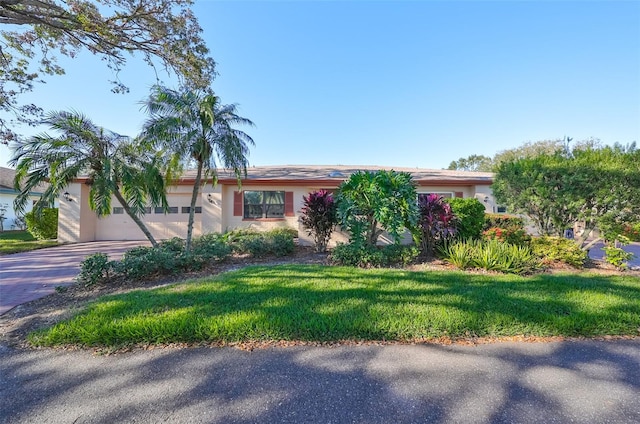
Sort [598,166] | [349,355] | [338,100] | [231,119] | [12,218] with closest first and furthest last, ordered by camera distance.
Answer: [349,355] < [598,166] < [231,119] < [338,100] < [12,218]

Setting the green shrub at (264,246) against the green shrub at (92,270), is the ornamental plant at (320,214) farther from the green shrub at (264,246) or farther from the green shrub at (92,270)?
the green shrub at (92,270)

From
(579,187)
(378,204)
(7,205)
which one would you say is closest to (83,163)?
(378,204)

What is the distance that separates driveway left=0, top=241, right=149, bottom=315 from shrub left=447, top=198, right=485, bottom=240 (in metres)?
9.48

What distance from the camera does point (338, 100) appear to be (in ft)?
41.6

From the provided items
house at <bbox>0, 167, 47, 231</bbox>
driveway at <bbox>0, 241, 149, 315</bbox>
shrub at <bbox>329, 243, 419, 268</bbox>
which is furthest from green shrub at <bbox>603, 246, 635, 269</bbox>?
house at <bbox>0, 167, 47, 231</bbox>

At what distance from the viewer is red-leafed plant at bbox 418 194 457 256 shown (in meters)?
7.19

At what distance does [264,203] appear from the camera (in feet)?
41.8

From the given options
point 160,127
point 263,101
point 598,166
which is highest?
point 263,101

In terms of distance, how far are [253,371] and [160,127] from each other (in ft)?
21.3

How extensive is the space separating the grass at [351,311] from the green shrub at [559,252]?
55.2 inches

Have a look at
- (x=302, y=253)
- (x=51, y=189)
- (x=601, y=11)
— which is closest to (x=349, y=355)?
(x=302, y=253)

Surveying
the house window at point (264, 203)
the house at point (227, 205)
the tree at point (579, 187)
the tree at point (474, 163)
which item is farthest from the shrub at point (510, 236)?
the tree at point (474, 163)

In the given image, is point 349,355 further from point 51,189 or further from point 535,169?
point 51,189

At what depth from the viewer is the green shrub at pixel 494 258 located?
597 centimetres
